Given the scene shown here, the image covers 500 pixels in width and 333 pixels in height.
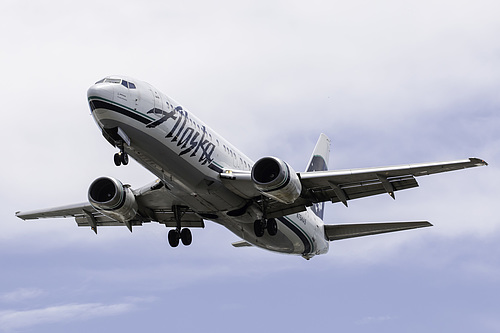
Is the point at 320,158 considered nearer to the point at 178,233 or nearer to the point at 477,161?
the point at 178,233

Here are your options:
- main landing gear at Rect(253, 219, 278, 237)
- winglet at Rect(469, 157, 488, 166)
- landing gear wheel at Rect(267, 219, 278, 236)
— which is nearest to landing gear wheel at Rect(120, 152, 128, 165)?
main landing gear at Rect(253, 219, 278, 237)

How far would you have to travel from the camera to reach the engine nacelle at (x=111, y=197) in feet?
108

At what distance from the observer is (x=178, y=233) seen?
3512 centimetres

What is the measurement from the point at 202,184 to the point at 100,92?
5681 millimetres

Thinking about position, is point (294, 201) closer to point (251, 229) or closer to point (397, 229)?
point (251, 229)

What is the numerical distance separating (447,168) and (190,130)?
983 cm

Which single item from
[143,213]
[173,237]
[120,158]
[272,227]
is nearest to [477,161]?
[272,227]

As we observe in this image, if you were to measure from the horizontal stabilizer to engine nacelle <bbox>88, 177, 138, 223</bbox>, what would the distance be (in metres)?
10.4

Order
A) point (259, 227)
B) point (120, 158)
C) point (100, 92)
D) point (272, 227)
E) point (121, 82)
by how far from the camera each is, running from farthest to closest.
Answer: point (272, 227) → point (259, 227) → point (120, 158) → point (121, 82) → point (100, 92)

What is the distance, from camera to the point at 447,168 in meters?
28.4

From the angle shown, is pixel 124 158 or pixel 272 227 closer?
pixel 124 158

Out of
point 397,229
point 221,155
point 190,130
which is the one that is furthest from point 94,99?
point 397,229

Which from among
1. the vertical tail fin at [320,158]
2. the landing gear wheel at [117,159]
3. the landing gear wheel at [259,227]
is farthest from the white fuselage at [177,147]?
the vertical tail fin at [320,158]

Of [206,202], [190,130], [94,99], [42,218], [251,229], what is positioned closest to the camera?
[94,99]
